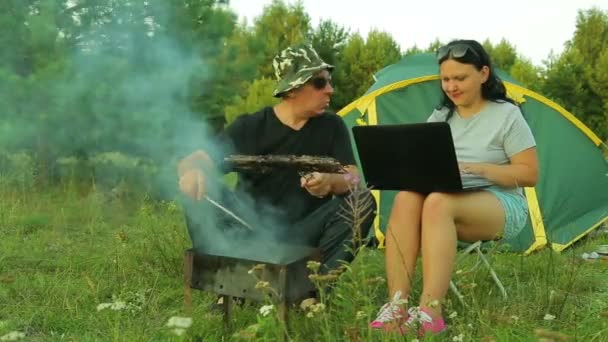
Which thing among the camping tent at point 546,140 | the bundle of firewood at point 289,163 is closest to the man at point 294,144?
the bundle of firewood at point 289,163

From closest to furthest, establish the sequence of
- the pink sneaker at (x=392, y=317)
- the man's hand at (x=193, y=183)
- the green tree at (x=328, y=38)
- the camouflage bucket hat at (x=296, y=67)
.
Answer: the pink sneaker at (x=392, y=317), the man's hand at (x=193, y=183), the camouflage bucket hat at (x=296, y=67), the green tree at (x=328, y=38)

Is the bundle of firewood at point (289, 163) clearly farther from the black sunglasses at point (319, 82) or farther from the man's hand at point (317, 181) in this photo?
the black sunglasses at point (319, 82)

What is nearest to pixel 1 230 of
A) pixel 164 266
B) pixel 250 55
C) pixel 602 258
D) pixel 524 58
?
pixel 164 266

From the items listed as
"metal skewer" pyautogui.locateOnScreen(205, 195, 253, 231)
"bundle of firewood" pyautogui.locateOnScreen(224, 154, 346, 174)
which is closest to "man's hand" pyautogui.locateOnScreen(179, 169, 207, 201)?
"metal skewer" pyautogui.locateOnScreen(205, 195, 253, 231)

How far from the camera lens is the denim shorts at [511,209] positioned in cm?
261

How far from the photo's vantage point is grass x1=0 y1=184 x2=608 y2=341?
2180 millimetres

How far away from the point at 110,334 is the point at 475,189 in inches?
58.3

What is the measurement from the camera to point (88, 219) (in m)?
4.73

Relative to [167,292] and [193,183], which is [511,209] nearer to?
[193,183]

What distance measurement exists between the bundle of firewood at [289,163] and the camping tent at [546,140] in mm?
2108

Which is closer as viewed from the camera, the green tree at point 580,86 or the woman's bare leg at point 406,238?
the woman's bare leg at point 406,238

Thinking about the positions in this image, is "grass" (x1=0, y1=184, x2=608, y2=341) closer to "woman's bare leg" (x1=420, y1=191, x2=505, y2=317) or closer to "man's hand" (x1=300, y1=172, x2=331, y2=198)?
"woman's bare leg" (x1=420, y1=191, x2=505, y2=317)

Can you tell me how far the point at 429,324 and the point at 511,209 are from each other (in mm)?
726

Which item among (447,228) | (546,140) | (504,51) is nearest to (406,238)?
(447,228)
